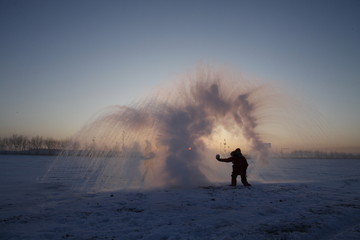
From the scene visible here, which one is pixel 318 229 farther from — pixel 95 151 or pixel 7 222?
pixel 95 151

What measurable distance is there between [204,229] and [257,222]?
172 centimetres

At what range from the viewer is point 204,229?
5.91 metres

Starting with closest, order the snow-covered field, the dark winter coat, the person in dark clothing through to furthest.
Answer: the snow-covered field < the person in dark clothing < the dark winter coat

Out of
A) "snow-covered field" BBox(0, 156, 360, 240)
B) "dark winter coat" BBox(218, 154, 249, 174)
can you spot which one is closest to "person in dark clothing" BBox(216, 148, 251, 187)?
"dark winter coat" BBox(218, 154, 249, 174)

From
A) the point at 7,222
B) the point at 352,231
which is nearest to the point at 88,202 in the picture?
the point at 7,222

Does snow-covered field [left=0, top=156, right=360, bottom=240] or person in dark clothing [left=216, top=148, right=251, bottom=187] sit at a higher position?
person in dark clothing [left=216, top=148, right=251, bottom=187]

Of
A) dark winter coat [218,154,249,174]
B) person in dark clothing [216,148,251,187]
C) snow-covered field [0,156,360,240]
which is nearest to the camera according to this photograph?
snow-covered field [0,156,360,240]

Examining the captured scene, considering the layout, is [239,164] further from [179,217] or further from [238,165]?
[179,217]

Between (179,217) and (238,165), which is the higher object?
(238,165)

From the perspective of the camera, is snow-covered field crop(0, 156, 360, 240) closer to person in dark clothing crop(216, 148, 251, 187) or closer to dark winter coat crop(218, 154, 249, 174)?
person in dark clothing crop(216, 148, 251, 187)

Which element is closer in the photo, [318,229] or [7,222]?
[318,229]

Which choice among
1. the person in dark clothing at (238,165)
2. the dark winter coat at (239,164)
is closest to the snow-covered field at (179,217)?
the person in dark clothing at (238,165)

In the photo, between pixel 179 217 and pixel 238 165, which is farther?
pixel 238 165

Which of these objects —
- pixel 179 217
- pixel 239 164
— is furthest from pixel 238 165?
pixel 179 217
